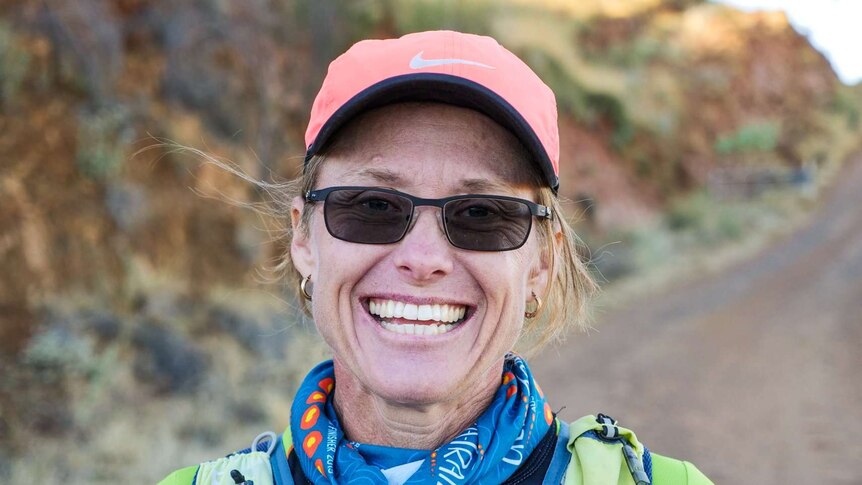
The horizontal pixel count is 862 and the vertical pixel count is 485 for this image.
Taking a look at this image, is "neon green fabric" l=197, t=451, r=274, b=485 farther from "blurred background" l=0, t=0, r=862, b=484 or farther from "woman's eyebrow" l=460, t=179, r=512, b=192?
"blurred background" l=0, t=0, r=862, b=484

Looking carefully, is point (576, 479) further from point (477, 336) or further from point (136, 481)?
point (136, 481)

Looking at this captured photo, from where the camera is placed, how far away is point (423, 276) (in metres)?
1.51

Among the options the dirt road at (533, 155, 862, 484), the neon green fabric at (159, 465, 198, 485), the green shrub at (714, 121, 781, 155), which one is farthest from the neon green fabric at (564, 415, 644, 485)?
the green shrub at (714, 121, 781, 155)

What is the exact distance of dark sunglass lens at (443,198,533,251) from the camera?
1.52m

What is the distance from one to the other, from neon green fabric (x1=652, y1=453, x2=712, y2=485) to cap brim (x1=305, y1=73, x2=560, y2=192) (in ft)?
2.24

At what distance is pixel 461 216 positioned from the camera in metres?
1.52

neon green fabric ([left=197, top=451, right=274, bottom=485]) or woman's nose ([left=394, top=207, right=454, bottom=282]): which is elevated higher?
woman's nose ([left=394, top=207, right=454, bottom=282])

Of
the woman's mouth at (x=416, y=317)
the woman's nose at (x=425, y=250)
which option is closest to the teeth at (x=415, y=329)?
the woman's mouth at (x=416, y=317)

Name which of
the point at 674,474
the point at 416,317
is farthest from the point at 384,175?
the point at 674,474

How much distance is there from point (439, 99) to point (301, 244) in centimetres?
52

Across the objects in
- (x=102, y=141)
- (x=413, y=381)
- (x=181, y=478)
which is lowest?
(x=181, y=478)

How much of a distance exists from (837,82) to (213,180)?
28048 mm

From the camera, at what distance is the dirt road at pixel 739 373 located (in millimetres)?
6605

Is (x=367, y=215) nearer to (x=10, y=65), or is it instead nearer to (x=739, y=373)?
(x=10, y=65)
